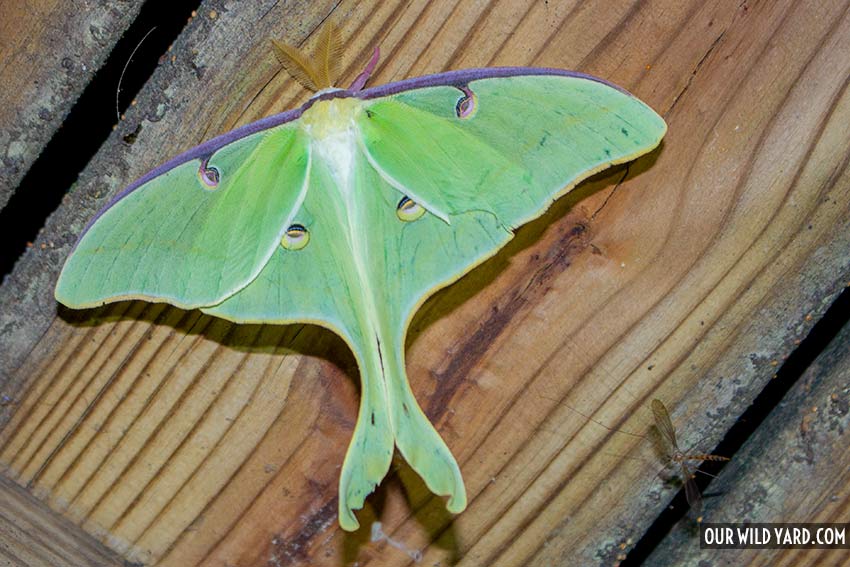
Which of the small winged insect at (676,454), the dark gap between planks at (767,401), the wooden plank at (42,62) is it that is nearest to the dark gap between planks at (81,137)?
the wooden plank at (42,62)

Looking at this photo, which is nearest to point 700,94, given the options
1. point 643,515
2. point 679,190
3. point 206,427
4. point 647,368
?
point 679,190

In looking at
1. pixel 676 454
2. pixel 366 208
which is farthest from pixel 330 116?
pixel 676 454

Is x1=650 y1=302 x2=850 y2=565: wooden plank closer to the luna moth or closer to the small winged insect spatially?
the small winged insect

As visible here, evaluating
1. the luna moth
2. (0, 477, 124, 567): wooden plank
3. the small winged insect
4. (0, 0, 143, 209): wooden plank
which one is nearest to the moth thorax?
the luna moth

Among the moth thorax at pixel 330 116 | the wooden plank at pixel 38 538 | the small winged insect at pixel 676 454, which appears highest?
the moth thorax at pixel 330 116

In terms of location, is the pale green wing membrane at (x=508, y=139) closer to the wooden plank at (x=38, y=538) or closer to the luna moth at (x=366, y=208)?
the luna moth at (x=366, y=208)
